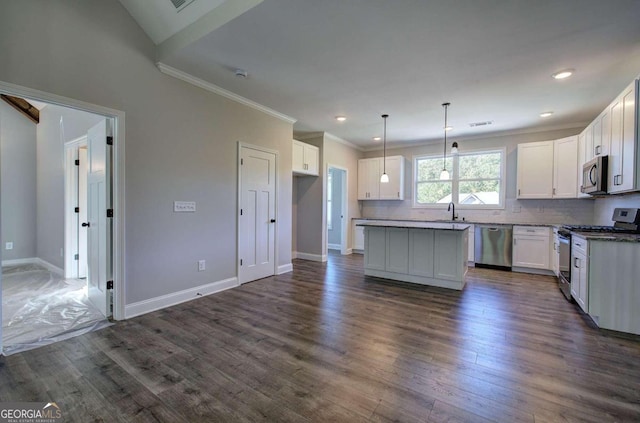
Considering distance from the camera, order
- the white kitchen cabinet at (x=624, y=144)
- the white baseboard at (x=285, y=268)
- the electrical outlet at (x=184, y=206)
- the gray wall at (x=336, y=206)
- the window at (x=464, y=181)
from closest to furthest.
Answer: the white kitchen cabinet at (x=624, y=144), the electrical outlet at (x=184, y=206), the white baseboard at (x=285, y=268), the window at (x=464, y=181), the gray wall at (x=336, y=206)

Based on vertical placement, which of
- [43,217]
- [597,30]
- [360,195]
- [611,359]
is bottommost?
[611,359]

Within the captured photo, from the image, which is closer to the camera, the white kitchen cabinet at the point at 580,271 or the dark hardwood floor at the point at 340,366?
the dark hardwood floor at the point at 340,366

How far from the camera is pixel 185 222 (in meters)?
3.53

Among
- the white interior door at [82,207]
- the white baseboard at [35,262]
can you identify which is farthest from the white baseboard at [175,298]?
the white baseboard at [35,262]

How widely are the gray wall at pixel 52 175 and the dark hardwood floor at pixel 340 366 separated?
10.5ft

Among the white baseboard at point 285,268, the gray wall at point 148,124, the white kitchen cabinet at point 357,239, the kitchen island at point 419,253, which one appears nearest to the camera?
the gray wall at point 148,124

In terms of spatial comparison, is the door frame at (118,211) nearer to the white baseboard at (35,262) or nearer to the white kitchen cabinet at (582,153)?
the white baseboard at (35,262)

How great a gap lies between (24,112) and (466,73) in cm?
759

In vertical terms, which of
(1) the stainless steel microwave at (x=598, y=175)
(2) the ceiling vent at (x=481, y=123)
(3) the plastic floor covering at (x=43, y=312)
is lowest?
(3) the plastic floor covering at (x=43, y=312)

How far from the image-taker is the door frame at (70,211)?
14.4 ft

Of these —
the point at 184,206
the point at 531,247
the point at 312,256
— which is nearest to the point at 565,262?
the point at 531,247

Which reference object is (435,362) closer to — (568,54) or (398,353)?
(398,353)

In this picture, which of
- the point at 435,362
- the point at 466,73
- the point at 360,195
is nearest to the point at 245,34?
the point at 466,73

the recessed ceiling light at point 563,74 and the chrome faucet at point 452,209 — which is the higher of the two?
the recessed ceiling light at point 563,74
